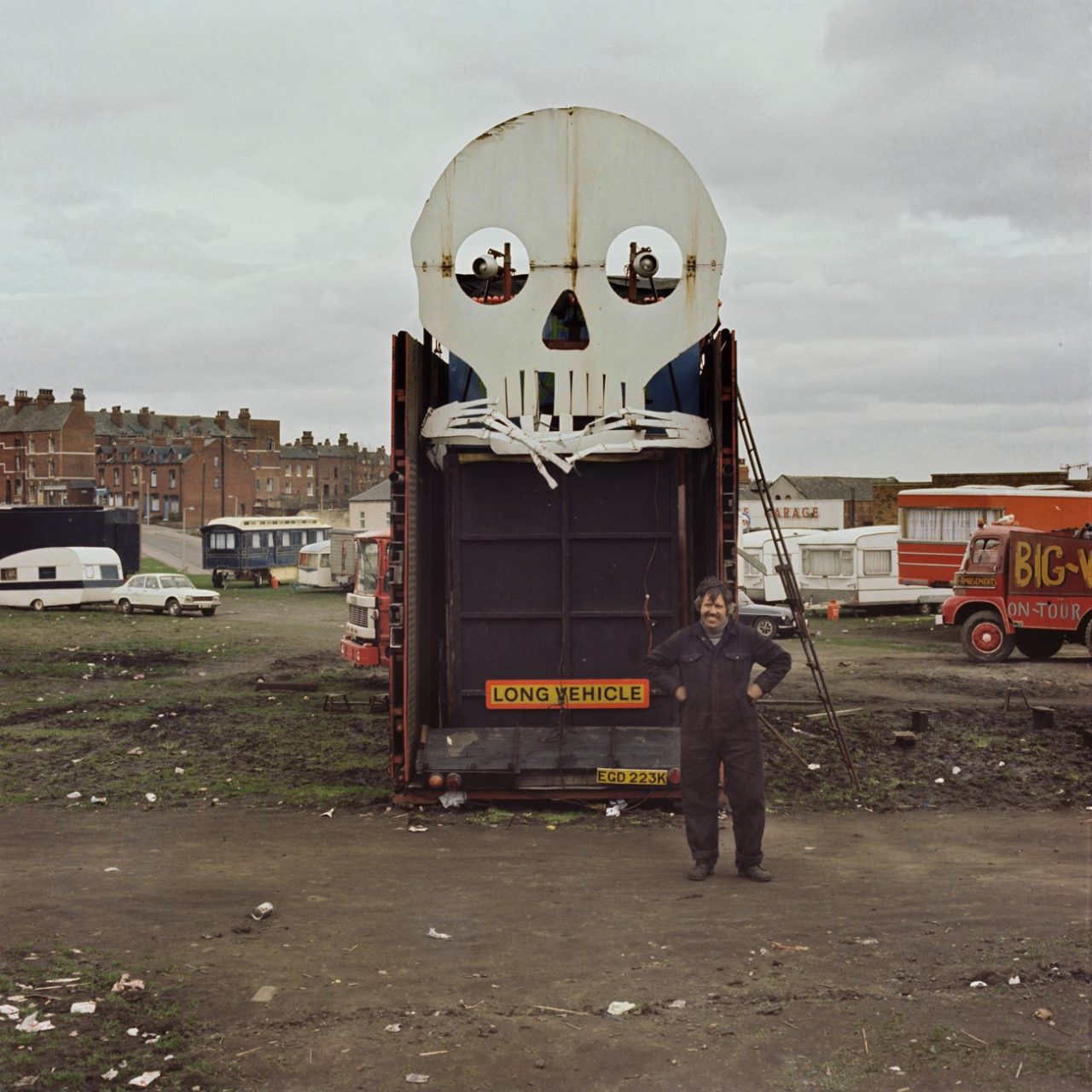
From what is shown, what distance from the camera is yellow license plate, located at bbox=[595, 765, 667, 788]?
10328mm

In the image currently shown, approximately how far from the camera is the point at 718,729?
8500 millimetres

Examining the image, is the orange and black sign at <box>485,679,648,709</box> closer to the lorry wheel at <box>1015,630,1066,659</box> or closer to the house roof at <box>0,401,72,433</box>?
the lorry wheel at <box>1015,630,1066,659</box>

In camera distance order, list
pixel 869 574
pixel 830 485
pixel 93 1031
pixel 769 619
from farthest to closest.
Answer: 1. pixel 830 485
2. pixel 869 574
3. pixel 769 619
4. pixel 93 1031

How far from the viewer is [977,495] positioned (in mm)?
34062

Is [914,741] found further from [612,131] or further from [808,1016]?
[808,1016]

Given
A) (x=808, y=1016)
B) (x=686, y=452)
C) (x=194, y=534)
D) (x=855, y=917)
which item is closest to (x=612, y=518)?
(x=686, y=452)

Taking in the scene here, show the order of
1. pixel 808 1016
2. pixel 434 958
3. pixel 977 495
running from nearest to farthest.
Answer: pixel 808 1016 < pixel 434 958 < pixel 977 495

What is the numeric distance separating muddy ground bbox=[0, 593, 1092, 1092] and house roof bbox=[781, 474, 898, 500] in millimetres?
72181

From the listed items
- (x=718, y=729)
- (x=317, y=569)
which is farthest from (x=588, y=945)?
(x=317, y=569)

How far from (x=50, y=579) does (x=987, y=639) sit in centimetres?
2829

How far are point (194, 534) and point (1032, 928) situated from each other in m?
98.0

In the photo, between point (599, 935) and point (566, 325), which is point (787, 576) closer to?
point (566, 325)

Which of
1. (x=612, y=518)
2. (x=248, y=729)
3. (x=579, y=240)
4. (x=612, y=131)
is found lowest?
(x=248, y=729)

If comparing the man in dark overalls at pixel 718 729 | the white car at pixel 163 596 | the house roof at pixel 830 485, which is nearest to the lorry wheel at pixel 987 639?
the man in dark overalls at pixel 718 729
